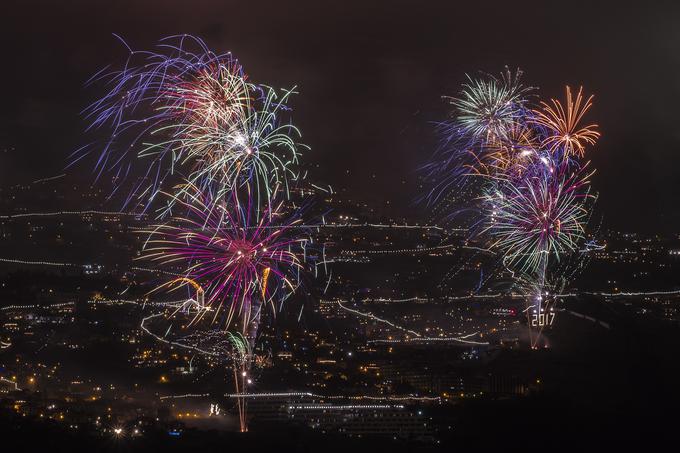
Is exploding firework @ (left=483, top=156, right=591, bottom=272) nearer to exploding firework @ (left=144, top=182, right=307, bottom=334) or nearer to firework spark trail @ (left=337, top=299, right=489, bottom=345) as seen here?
firework spark trail @ (left=337, top=299, right=489, bottom=345)

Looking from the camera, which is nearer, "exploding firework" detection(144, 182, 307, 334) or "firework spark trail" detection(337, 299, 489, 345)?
"exploding firework" detection(144, 182, 307, 334)

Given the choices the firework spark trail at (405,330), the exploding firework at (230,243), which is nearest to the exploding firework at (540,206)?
the firework spark trail at (405,330)

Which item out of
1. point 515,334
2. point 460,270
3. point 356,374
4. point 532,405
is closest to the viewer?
point 532,405

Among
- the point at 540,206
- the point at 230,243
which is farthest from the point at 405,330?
the point at 230,243

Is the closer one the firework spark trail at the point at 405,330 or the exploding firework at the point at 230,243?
the exploding firework at the point at 230,243

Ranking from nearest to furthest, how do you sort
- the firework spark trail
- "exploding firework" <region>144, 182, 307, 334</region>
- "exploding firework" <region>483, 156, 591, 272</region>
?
"exploding firework" <region>144, 182, 307, 334</region>
"exploding firework" <region>483, 156, 591, 272</region>
the firework spark trail

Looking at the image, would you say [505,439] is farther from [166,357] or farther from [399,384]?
[166,357]

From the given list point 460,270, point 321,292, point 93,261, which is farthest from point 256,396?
point 93,261

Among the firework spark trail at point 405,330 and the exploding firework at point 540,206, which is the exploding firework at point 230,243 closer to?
the exploding firework at point 540,206

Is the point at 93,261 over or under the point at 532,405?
over

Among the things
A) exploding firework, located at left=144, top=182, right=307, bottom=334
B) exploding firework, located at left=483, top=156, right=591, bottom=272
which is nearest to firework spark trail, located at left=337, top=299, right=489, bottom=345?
exploding firework, located at left=483, top=156, right=591, bottom=272

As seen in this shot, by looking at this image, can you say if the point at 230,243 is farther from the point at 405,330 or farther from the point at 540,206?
the point at 405,330
